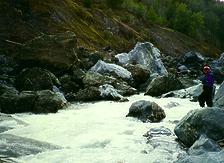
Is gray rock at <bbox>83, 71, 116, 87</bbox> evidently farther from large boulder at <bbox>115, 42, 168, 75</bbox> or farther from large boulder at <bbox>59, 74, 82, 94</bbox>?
large boulder at <bbox>115, 42, 168, 75</bbox>

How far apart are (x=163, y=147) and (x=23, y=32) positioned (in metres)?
31.5

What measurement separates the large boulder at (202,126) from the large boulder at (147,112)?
3.64 meters

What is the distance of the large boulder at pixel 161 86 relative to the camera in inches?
1103

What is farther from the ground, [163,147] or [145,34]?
[163,147]

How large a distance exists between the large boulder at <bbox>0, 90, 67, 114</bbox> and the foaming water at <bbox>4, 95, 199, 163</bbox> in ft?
2.25

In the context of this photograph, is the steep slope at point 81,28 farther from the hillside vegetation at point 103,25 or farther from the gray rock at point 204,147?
the gray rock at point 204,147

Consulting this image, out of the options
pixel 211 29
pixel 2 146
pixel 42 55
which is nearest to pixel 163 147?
pixel 2 146

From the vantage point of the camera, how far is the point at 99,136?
52.5ft

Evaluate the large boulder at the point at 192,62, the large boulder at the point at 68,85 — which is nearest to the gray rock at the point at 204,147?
the large boulder at the point at 68,85

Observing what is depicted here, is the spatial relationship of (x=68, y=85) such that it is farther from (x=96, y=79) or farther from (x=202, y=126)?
(x=202, y=126)

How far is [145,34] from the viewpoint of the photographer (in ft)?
282

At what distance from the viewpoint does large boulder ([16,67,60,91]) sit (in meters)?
25.0

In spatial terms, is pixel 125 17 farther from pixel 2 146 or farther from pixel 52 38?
pixel 2 146

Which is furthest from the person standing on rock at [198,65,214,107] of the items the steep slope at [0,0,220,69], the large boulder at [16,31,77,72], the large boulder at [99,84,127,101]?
the steep slope at [0,0,220,69]
